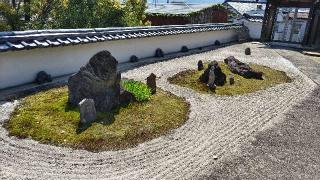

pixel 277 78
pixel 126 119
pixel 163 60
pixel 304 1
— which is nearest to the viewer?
pixel 126 119

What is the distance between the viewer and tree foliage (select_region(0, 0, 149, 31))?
17594 mm

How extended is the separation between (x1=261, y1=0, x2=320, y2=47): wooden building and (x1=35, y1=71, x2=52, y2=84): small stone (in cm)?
2499

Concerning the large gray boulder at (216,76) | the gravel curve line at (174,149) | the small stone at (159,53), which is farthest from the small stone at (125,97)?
the small stone at (159,53)

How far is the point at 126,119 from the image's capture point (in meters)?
9.30

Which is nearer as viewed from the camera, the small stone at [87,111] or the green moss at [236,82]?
the small stone at [87,111]

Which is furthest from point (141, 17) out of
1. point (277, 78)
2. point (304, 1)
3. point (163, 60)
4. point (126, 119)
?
point (126, 119)

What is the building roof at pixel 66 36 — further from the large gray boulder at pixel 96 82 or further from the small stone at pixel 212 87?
the small stone at pixel 212 87

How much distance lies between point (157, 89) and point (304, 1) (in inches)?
918

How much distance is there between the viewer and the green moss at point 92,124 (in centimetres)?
798

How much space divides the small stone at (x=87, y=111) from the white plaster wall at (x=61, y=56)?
4.15m

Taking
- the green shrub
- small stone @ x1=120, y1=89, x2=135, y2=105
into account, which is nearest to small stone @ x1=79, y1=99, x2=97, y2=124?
small stone @ x1=120, y1=89, x2=135, y2=105

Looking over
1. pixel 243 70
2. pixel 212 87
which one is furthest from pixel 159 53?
pixel 212 87

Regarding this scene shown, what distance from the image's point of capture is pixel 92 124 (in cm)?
875

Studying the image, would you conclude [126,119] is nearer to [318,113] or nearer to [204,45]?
[318,113]
